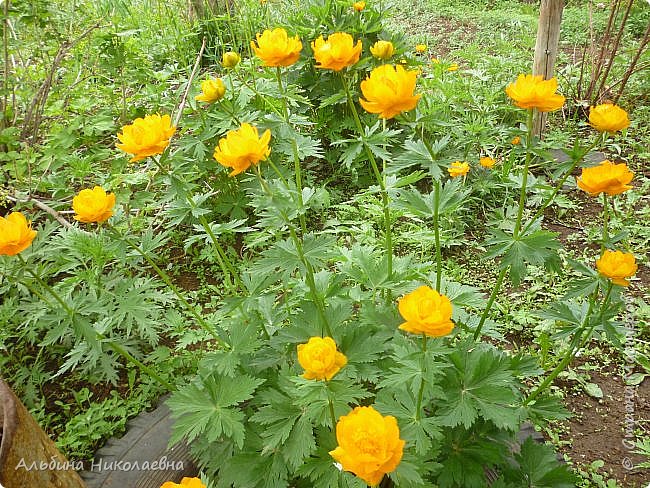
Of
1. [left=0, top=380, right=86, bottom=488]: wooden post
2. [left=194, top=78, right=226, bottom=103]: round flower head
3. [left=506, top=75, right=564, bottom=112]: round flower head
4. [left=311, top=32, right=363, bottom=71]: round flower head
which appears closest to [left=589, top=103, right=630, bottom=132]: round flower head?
[left=506, top=75, right=564, bottom=112]: round flower head

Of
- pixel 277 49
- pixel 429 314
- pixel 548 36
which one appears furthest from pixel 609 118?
pixel 548 36

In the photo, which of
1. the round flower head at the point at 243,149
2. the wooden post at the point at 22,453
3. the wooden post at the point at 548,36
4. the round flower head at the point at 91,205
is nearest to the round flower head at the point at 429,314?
the round flower head at the point at 243,149

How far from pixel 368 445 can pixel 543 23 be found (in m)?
3.10

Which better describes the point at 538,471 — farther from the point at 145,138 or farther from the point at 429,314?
the point at 145,138

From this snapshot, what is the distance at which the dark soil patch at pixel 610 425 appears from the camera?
1745mm

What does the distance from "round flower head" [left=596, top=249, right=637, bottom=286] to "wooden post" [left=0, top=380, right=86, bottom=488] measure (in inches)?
50.0

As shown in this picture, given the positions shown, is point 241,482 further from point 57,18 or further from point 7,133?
point 57,18

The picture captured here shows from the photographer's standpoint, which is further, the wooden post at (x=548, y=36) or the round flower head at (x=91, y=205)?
the wooden post at (x=548, y=36)

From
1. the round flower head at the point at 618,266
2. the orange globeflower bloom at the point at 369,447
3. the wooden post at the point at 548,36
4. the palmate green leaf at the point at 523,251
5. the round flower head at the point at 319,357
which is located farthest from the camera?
the wooden post at the point at 548,36

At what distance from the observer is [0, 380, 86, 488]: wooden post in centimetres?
85

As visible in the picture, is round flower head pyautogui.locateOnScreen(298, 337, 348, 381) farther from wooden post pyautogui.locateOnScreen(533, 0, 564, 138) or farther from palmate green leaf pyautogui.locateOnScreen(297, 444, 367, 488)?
wooden post pyautogui.locateOnScreen(533, 0, 564, 138)

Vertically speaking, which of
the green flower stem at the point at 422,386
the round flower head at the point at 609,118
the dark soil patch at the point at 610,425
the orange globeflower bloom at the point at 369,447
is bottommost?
the dark soil patch at the point at 610,425

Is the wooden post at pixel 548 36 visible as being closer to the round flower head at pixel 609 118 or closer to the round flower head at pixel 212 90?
the round flower head at pixel 609 118

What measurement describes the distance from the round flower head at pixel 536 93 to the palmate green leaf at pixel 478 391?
620mm
